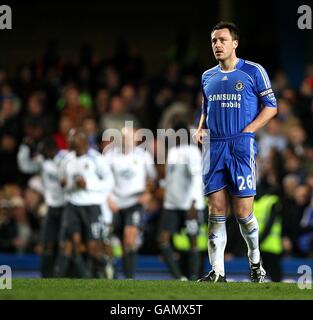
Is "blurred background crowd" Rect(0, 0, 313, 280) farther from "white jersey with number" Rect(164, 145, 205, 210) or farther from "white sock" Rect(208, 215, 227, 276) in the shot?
"white sock" Rect(208, 215, 227, 276)

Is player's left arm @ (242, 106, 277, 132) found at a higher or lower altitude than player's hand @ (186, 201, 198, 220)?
higher

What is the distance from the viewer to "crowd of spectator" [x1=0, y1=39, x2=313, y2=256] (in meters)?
17.3

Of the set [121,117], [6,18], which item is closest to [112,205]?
[6,18]

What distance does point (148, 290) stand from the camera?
10172 millimetres

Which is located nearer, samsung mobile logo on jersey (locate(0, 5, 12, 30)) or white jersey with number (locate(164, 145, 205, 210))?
samsung mobile logo on jersey (locate(0, 5, 12, 30))

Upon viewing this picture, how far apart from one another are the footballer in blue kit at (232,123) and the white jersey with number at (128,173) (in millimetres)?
5995

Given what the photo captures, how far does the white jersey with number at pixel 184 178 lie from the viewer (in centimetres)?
1641

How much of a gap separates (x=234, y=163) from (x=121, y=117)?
8961mm

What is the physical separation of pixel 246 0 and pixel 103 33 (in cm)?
316

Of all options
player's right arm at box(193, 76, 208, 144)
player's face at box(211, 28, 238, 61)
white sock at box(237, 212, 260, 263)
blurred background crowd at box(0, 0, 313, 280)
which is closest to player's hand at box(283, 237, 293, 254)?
blurred background crowd at box(0, 0, 313, 280)

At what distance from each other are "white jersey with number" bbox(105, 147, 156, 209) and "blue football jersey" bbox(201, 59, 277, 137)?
608cm
